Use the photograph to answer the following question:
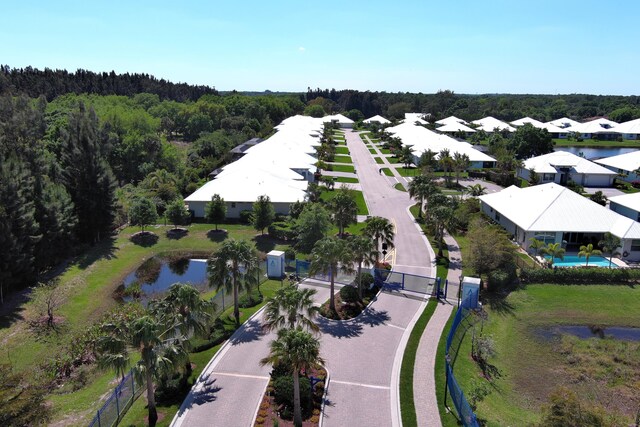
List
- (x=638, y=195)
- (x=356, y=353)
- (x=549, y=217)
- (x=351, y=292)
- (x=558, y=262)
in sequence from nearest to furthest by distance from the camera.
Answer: (x=356, y=353)
(x=351, y=292)
(x=558, y=262)
(x=549, y=217)
(x=638, y=195)

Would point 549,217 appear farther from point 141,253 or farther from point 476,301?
point 141,253

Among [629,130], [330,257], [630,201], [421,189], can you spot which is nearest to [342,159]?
[421,189]

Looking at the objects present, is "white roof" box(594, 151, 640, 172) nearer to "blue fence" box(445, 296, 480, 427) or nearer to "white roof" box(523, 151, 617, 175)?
"white roof" box(523, 151, 617, 175)

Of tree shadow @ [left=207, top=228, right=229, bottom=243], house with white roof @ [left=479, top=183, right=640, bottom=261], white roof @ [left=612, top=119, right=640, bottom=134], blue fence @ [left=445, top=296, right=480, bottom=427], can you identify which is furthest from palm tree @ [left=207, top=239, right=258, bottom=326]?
white roof @ [left=612, top=119, right=640, bottom=134]

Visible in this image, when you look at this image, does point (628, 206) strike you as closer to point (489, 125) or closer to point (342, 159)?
→ point (342, 159)

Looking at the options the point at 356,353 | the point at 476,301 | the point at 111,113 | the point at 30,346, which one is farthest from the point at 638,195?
the point at 111,113
